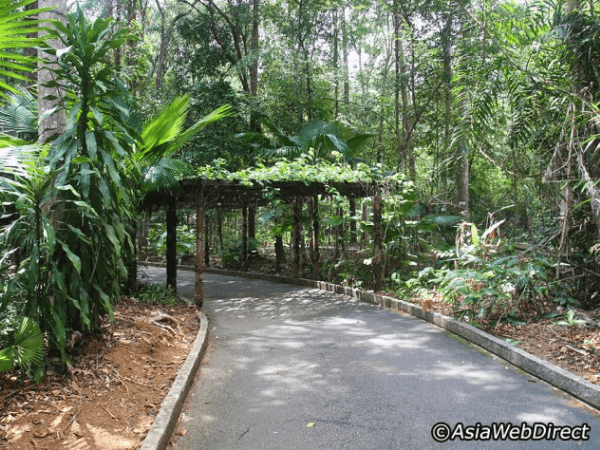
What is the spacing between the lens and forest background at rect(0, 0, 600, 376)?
423 centimetres

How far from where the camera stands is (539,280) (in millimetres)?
6480

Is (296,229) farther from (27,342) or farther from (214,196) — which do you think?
(27,342)

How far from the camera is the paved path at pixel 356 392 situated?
3443mm

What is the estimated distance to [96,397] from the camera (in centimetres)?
368

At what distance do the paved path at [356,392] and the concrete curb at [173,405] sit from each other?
123 mm

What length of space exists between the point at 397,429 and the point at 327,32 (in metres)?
15.4

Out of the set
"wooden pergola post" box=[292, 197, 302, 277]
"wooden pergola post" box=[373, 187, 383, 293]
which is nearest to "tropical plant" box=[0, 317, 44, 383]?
"wooden pergola post" box=[373, 187, 383, 293]

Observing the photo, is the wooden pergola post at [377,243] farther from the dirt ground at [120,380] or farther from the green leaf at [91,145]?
the green leaf at [91,145]

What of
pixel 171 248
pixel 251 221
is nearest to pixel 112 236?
pixel 171 248

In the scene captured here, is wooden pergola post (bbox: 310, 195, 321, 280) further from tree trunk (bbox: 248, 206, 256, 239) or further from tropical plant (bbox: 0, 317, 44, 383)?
tropical plant (bbox: 0, 317, 44, 383)

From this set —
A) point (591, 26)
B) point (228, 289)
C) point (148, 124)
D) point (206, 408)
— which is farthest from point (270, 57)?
point (206, 408)

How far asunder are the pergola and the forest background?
0.38m

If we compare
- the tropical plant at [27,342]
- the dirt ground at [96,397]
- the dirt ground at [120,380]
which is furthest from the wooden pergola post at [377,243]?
the tropical plant at [27,342]

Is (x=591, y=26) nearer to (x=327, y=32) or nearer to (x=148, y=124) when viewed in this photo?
(x=148, y=124)
